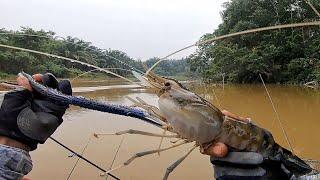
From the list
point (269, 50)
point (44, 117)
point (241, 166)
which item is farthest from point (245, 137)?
point (269, 50)

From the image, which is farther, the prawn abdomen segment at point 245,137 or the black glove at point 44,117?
the black glove at point 44,117

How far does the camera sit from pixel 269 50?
27.2 meters

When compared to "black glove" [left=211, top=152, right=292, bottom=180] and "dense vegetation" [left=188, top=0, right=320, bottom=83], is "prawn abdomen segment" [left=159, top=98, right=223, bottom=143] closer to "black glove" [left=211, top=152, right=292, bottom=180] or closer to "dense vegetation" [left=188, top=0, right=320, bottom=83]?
"black glove" [left=211, top=152, right=292, bottom=180]

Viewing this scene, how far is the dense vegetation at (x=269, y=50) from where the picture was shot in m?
26.2

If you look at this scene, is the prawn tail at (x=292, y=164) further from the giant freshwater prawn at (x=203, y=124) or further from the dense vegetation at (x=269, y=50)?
the dense vegetation at (x=269, y=50)

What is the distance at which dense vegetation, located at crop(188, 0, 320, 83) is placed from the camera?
2620cm

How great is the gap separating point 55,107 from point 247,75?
97.7ft

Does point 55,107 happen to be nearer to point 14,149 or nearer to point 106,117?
point 14,149

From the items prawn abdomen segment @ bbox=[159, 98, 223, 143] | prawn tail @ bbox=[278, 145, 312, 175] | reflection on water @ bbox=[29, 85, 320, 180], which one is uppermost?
prawn abdomen segment @ bbox=[159, 98, 223, 143]

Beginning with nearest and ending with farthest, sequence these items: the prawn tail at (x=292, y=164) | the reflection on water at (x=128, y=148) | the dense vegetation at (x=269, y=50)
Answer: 1. the prawn tail at (x=292, y=164)
2. the reflection on water at (x=128, y=148)
3. the dense vegetation at (x=269, y=50)

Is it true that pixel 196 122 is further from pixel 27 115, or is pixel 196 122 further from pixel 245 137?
pixel 27 115

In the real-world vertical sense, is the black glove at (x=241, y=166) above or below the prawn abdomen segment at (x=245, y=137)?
below

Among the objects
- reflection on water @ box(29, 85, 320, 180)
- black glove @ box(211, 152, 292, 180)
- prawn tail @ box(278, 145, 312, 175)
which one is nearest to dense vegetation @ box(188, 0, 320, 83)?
reflection on water @ box(29, 85, 320, 180)

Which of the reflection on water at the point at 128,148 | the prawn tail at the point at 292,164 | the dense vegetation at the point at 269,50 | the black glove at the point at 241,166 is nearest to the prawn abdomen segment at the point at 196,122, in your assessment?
the black glove at the point at 241,166
